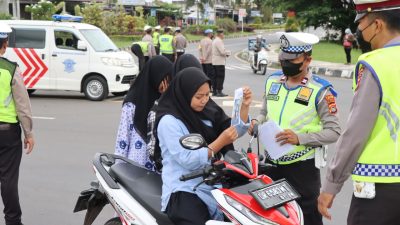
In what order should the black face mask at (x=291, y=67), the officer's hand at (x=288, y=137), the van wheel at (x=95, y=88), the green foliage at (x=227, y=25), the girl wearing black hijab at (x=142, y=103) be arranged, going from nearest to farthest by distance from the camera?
the officer's hand at (x=288, y=137)
the black face mask at (x=291, y=67)
the girl wearing black hijab at (x=142, y=103)
the van wheel at (x=95, y=88)
the green foliage at (x=227, y=25)

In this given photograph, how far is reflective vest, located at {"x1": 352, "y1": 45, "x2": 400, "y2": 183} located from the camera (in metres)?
2.33

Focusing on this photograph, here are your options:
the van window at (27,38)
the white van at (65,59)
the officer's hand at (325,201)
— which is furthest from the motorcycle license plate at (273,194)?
the van window at (27,38)

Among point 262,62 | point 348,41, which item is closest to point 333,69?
point 348,41

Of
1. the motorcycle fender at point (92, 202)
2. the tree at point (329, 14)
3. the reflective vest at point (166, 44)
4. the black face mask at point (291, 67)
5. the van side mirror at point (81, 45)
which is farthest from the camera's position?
the tree at point (329, 14)

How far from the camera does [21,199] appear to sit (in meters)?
5.61

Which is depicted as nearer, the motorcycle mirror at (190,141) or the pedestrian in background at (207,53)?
the motorcycle mirror at (190,141)

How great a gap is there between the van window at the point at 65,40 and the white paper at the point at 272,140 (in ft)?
31.0

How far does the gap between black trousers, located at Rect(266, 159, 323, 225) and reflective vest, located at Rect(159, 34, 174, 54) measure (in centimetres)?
1443

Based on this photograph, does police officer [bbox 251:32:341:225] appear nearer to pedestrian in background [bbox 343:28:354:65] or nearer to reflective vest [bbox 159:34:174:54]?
reflective vest [bbox 159:34:174:54]

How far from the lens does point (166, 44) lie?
58.1 ft

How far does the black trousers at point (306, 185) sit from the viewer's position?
11.6ft

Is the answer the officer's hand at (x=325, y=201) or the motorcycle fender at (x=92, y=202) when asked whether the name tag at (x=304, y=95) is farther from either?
the motorcycle fender at (x=92, y=202)

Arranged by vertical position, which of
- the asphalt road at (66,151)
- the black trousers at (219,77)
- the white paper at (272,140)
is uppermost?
the white paper at (272,140)

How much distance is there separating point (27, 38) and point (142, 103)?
9094 millimetres
